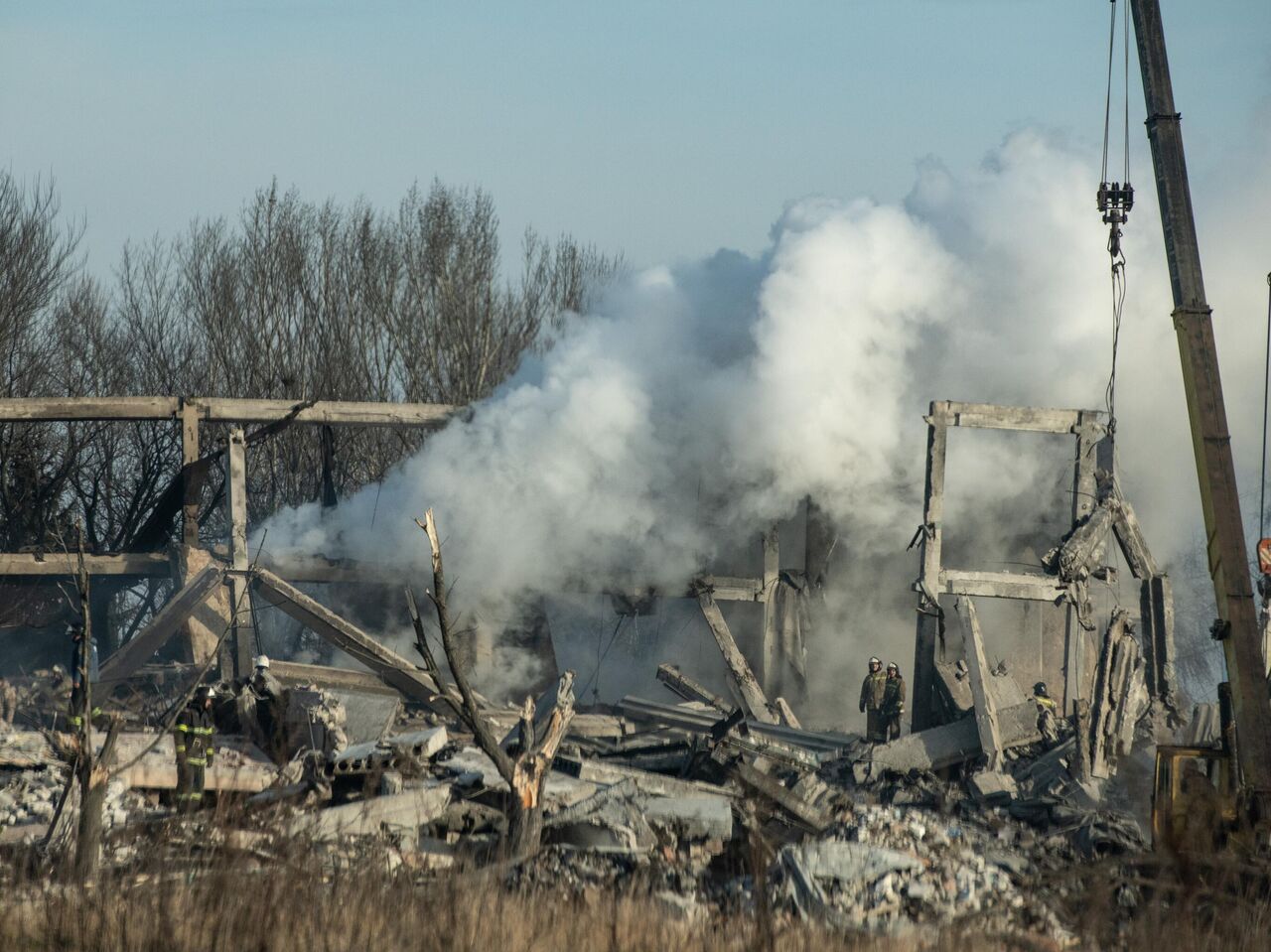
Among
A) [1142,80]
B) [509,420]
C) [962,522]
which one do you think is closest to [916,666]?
[962,522]

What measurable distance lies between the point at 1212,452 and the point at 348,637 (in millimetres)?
10826

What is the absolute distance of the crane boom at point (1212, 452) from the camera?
10.4 m

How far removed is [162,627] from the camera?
18.2 m

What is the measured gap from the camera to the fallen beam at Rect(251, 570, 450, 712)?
18047 mm

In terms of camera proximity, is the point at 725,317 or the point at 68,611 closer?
the point at 725,317

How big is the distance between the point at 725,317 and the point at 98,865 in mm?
13310

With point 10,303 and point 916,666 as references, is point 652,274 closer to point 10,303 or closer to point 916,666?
point 916,666

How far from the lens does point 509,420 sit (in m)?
20.5

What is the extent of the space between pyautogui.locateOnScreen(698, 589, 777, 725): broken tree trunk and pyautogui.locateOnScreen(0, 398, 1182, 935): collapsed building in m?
0.03

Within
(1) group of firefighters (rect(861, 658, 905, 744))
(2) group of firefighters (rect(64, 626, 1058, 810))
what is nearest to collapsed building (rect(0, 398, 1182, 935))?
(2) group of firefighters (rect(64, 626, 1058, 810))

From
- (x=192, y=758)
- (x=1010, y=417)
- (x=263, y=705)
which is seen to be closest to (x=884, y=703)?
(x=1010, y=417)

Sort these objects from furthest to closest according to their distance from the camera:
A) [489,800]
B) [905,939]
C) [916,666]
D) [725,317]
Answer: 1. [725,317]
2. [916,666]
3. [489,800]
4. [905,939]

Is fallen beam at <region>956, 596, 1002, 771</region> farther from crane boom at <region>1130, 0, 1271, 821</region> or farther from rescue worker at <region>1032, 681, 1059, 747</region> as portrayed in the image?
crane boom at <region>1130, 0, 1271, 821</region>

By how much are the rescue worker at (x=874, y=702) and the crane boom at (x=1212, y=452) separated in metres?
6.76
